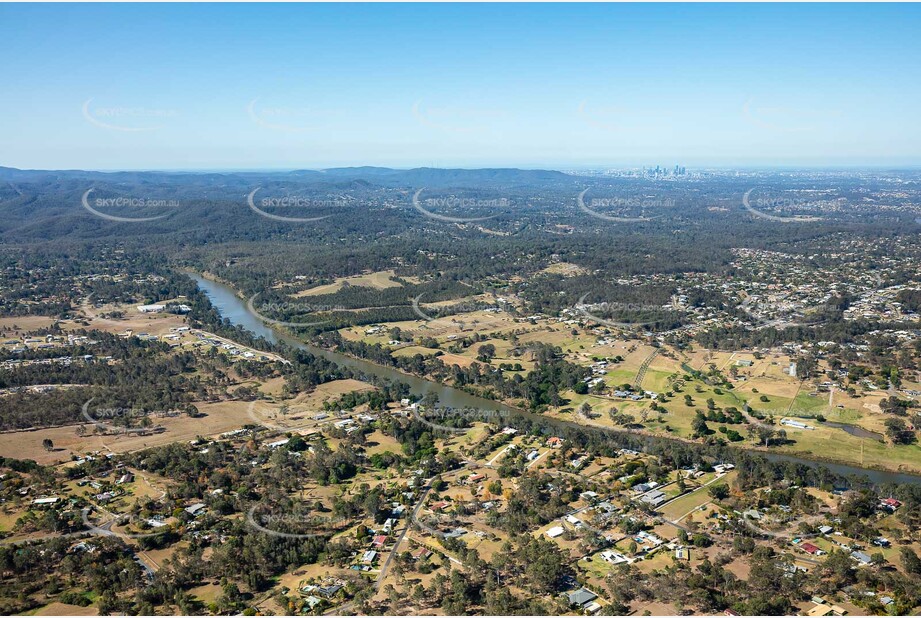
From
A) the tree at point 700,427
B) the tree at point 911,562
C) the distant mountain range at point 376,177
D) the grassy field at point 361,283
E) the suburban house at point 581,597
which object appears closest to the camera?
the suburban house at point 581,597

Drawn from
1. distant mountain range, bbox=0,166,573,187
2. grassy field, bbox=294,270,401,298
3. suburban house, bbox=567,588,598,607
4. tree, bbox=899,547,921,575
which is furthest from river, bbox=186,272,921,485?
distant mountain range, bbox=0,166,573,187

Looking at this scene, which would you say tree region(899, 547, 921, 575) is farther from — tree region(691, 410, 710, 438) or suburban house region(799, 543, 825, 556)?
tree region(691, 410, 710, 438)

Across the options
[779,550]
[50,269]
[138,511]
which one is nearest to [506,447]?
[779,550]

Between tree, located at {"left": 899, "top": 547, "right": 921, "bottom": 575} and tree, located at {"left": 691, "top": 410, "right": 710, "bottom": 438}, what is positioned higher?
tree, located at {"left": 899, "top": 547, "right": 921, "bottom": 575}

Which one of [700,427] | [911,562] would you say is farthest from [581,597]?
[700,427]

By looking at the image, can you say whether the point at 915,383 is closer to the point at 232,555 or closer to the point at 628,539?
the point at 628,539

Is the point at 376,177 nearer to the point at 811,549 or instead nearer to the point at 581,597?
the point at 811,549

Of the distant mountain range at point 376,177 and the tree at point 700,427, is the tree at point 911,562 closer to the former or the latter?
the tree at point 700,427

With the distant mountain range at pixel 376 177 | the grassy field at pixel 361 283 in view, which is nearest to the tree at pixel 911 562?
the grassy field at pixel 361 283
